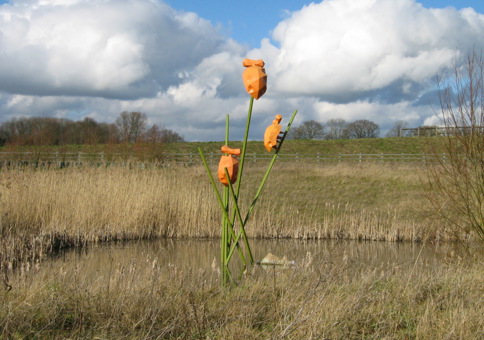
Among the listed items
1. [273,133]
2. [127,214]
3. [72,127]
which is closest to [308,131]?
[72,127]

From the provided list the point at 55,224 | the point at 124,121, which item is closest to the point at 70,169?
the point at 55,224

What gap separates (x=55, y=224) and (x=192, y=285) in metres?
6.24

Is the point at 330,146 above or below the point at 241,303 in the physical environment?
above

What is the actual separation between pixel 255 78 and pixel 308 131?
142ft

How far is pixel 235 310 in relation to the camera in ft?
12.2

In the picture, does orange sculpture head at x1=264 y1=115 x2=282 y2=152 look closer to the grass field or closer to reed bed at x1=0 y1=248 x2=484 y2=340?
reed bed at x1=0 y1=248 x2=484 y2=340

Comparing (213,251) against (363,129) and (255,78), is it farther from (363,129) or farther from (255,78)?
(363,129)

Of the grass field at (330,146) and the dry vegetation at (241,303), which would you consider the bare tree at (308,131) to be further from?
the dry vegetation at (241,303)

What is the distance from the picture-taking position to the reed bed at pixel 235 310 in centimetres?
324

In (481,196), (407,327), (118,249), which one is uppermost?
(481,196)

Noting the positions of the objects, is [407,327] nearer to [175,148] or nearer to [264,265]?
[264,265]

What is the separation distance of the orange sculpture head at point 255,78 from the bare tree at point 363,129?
4639cm

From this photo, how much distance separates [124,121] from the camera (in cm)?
4269

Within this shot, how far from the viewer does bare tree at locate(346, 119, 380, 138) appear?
1972 inches
